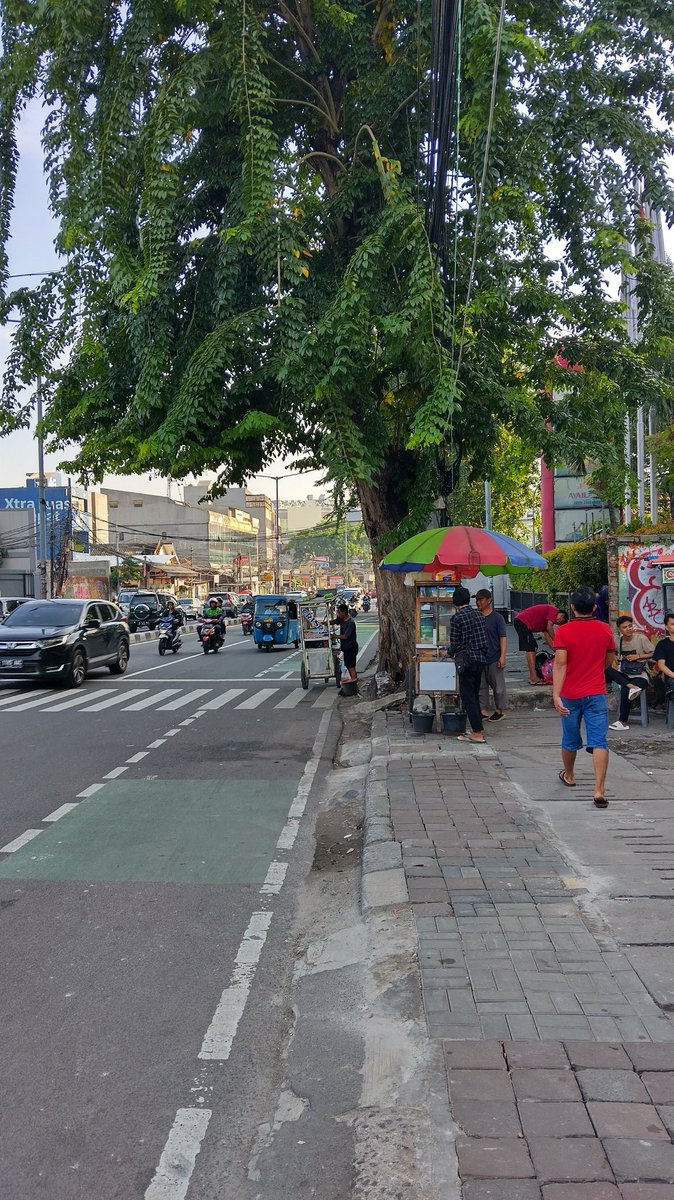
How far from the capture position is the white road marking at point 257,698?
16098mm

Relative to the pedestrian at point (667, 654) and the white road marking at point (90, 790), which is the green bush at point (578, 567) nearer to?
the pedestrian at point (667, 654)

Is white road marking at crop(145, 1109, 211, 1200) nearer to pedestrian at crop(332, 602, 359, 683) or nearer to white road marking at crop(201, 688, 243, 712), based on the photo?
white road marking at crop(201, 688, 243, 712)

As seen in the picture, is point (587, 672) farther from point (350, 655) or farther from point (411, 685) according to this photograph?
point (350, 655)

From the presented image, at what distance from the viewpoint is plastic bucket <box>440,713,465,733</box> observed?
11453mm

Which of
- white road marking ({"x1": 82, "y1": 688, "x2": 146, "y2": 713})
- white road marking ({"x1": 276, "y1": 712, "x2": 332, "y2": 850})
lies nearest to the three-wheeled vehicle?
white road marking ({"x1": 82, "y1": 688, "x2": 146, "y2": 713})

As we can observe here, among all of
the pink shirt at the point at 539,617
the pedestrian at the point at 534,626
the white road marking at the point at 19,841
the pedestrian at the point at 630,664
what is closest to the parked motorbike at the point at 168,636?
the pedestrian at the point at 534,626

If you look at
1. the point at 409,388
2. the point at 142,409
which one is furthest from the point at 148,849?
the point at 409,388

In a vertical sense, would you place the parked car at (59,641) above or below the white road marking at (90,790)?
above

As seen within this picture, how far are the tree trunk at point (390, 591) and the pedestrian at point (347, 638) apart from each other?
1.28m

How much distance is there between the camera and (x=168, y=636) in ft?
91.4

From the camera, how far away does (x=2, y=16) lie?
13281 mm

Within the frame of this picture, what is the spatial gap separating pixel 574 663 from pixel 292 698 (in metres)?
10.1

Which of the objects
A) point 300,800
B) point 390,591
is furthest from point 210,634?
point 300,800

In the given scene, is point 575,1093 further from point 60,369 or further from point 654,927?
point 60,369
